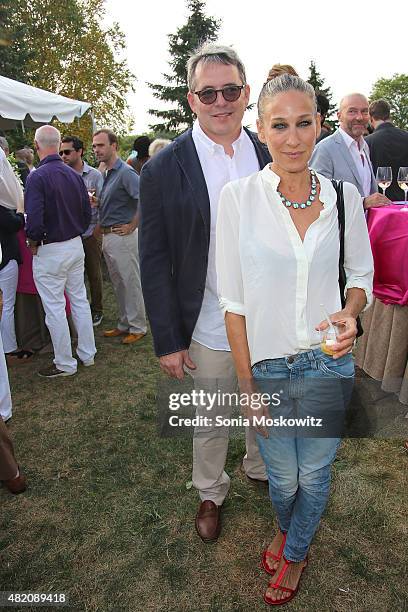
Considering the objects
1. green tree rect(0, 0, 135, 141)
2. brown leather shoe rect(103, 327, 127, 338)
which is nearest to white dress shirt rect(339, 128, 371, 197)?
brown leather shoe rect(103, 327, 127, 338)

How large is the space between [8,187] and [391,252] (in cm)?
318

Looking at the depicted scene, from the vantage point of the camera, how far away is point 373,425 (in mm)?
3398

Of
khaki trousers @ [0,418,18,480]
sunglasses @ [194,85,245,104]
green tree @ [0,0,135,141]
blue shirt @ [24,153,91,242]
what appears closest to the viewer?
sunglasses @ [194,85,245,104]

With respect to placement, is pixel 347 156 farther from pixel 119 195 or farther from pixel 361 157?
pixel 119 195

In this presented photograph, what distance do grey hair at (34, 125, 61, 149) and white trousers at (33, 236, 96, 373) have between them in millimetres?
869

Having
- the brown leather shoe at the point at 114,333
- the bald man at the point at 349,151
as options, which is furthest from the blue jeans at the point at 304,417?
the brown leather shoe at the point at 114,333

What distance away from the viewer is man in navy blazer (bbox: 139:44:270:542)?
2035 mm

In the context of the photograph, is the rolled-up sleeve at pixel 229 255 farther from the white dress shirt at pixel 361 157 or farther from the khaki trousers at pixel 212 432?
the white dress shirt at pixel 361 157

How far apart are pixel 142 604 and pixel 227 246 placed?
167cm

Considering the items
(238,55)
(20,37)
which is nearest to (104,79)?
(20,37)

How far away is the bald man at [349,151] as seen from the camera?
3750 mm

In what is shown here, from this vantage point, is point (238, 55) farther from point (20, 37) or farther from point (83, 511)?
point (20, 37)

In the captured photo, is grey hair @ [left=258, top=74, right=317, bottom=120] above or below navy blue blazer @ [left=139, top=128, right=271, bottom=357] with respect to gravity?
above

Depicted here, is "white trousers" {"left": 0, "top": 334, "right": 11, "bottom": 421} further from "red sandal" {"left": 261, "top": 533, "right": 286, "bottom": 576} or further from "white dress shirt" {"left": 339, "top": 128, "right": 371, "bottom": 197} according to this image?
"white dress shirt" {"left": 339, "top": 128, "right": 371, "bottom": 197}
